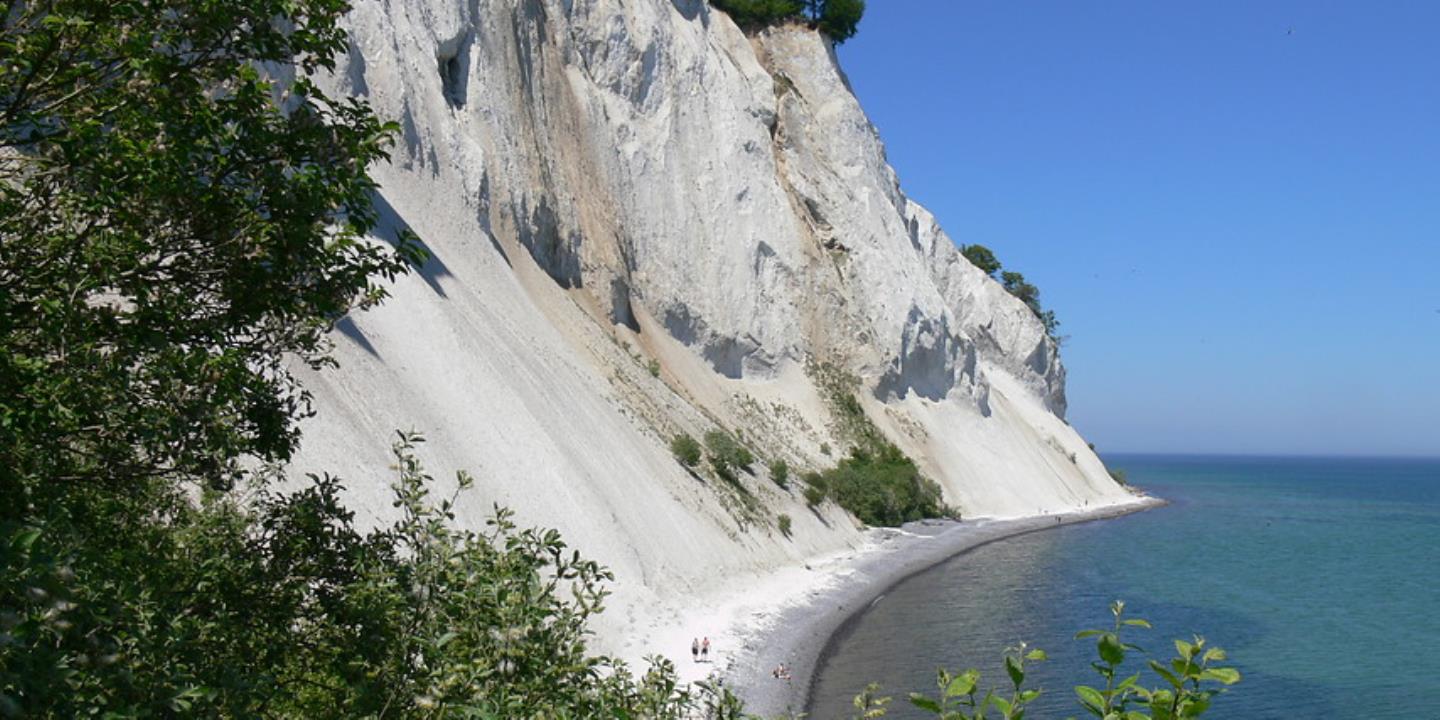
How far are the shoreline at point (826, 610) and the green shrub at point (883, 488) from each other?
0.80 metres

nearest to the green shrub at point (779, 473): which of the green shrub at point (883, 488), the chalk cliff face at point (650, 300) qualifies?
the chalk cliff face at point (650, 300)

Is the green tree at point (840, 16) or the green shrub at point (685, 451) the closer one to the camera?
the green shrub at point (685, 451)

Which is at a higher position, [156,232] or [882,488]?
[156,232]

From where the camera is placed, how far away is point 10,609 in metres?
4.05

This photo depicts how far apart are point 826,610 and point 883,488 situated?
737 inches

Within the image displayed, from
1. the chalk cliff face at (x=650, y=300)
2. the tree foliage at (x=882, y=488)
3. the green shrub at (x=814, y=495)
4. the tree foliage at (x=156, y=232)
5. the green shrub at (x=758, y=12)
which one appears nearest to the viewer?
the tree foliage at (x=156, y=232)

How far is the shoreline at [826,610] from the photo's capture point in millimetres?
23641

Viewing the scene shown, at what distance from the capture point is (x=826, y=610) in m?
31.8

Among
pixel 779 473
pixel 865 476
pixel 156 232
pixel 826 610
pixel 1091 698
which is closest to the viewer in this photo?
pixel 1091 698

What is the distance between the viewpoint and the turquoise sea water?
25.8 metres

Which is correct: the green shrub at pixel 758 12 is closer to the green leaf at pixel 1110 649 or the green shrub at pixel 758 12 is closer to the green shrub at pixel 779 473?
the green shrub at pixel 779 473

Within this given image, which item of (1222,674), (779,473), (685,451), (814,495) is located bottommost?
(1222,674)

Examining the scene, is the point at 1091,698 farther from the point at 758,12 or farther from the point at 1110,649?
the point at 758,12

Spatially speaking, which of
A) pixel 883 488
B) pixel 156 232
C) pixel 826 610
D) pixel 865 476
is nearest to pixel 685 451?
pixel 826 610
